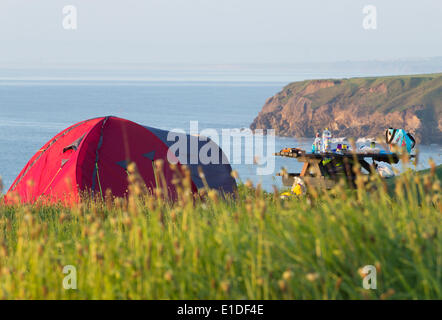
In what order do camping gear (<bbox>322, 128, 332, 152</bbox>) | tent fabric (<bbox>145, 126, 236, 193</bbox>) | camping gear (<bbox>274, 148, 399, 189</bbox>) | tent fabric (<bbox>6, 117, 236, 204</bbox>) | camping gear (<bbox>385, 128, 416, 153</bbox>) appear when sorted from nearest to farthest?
tent fabric (<bbox>6, 117, 236, 204</bbox>) → tent fabric (<bbox>145, 126, 236, 193</bbox>) → camping gear (<bbox>274, 148, 399, 189</bbox>) → camping gear (<bbox>322, 128, 332, 152</bbox>) → camping gear (<bbox>385, 128, 416, 153</bbox>)

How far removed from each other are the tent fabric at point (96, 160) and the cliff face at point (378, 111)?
16869 cm

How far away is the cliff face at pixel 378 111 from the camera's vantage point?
173 meters

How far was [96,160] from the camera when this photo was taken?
10.6 meters

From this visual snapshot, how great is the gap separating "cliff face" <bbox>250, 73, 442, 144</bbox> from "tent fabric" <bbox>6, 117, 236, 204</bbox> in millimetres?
168685

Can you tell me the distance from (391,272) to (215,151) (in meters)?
8.69

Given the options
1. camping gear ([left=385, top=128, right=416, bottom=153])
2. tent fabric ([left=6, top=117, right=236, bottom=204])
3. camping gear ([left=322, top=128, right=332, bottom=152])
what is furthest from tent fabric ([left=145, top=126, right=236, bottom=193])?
camping gear ([left=385, top=128, right=416, bottom=153])

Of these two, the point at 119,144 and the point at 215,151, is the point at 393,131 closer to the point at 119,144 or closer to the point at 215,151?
the point at 215,151

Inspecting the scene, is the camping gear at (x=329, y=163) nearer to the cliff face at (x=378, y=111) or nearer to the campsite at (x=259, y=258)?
the campsite at (x=259, y=258)

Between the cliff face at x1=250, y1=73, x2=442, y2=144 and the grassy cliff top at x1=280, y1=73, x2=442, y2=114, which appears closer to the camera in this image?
the cliff face at x1=250, y1=73, x2=442, y2=144

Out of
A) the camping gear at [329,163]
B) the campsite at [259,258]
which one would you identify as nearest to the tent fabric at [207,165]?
the camping gear at [329,163]

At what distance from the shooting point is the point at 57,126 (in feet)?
453

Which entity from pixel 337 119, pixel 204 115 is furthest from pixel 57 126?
pixel 337 119

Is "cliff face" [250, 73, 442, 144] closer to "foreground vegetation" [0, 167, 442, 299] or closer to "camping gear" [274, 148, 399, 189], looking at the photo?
"camping gear" [274, 148, 399, 189]

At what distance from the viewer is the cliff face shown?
567 feet
